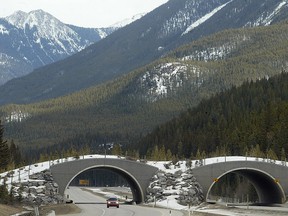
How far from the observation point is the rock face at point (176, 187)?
89062 mm

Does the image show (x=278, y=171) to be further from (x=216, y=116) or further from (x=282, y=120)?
(x=216, y=116)

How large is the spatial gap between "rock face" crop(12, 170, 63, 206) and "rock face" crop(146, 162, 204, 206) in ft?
42.4

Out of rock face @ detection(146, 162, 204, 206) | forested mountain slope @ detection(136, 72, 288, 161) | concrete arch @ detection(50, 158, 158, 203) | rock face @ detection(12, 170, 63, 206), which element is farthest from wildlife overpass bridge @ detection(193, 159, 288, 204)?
rock face @ detection(12, 170, 63, 206)

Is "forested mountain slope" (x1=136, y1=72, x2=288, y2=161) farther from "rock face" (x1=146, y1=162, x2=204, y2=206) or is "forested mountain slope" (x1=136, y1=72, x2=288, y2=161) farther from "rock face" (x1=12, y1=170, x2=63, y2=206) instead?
"rock face" (x1=12, y1=170, x2=63, y2=206)

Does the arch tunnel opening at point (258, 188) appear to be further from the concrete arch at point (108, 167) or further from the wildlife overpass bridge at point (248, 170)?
the concrete arch at point (108, 167)

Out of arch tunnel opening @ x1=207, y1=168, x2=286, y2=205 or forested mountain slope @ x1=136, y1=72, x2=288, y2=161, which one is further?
forested mountain slope @ x1=136, y1=72, x2=288, y2=161

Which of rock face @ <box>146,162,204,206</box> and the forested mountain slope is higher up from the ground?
the forested mountain slope

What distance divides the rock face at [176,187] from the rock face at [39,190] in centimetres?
1293

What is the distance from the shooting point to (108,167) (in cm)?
9344

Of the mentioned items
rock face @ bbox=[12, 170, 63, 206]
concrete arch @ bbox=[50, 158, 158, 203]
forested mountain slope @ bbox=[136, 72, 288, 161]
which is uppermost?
forested mountain slope @ bbox=[136, 72, 288, 161]

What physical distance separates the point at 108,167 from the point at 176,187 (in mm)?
10155

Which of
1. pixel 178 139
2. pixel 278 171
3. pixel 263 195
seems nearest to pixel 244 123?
pixel 178 139

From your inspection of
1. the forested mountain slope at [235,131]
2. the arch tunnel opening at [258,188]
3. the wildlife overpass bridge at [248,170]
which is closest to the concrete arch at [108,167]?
the wildlife overpass bridge at [248,170]

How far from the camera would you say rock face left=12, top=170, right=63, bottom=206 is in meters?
83.7
